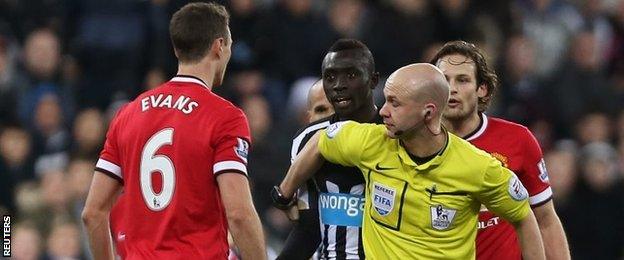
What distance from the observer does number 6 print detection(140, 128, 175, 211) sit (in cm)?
560

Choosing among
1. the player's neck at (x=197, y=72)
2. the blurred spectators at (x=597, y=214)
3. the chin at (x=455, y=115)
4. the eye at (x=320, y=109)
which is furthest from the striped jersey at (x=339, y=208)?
the blurred spectators at (x=597, y=214)

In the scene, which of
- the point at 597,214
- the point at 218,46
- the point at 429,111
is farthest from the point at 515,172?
the point at 597,214

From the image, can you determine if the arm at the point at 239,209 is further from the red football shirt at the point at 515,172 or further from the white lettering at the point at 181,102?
the red football shirt at the point at 515,172

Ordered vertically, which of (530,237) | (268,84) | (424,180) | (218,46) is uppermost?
(268,84)

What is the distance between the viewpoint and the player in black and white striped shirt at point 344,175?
6.05 meters

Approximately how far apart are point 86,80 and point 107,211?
5.90 meters

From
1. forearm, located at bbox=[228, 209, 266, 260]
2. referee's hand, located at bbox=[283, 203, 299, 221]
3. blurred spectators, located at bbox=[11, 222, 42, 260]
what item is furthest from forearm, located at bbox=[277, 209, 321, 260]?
blurred spectators, located at bbox=[11, 222, 42, 260]

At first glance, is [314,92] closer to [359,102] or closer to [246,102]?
[359,102]

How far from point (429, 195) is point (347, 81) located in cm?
68

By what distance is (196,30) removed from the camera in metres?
5.68

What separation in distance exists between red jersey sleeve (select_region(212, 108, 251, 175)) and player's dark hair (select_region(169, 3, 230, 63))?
293mm

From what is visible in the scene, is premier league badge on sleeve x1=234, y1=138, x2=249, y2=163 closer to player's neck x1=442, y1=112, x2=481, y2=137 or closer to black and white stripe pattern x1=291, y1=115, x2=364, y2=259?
black and white stripe pattern x1=291, y1=115, x2=364, y2=259

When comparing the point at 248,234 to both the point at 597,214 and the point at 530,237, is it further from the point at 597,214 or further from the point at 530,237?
the point at 597,214

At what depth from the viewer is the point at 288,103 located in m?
11.6
